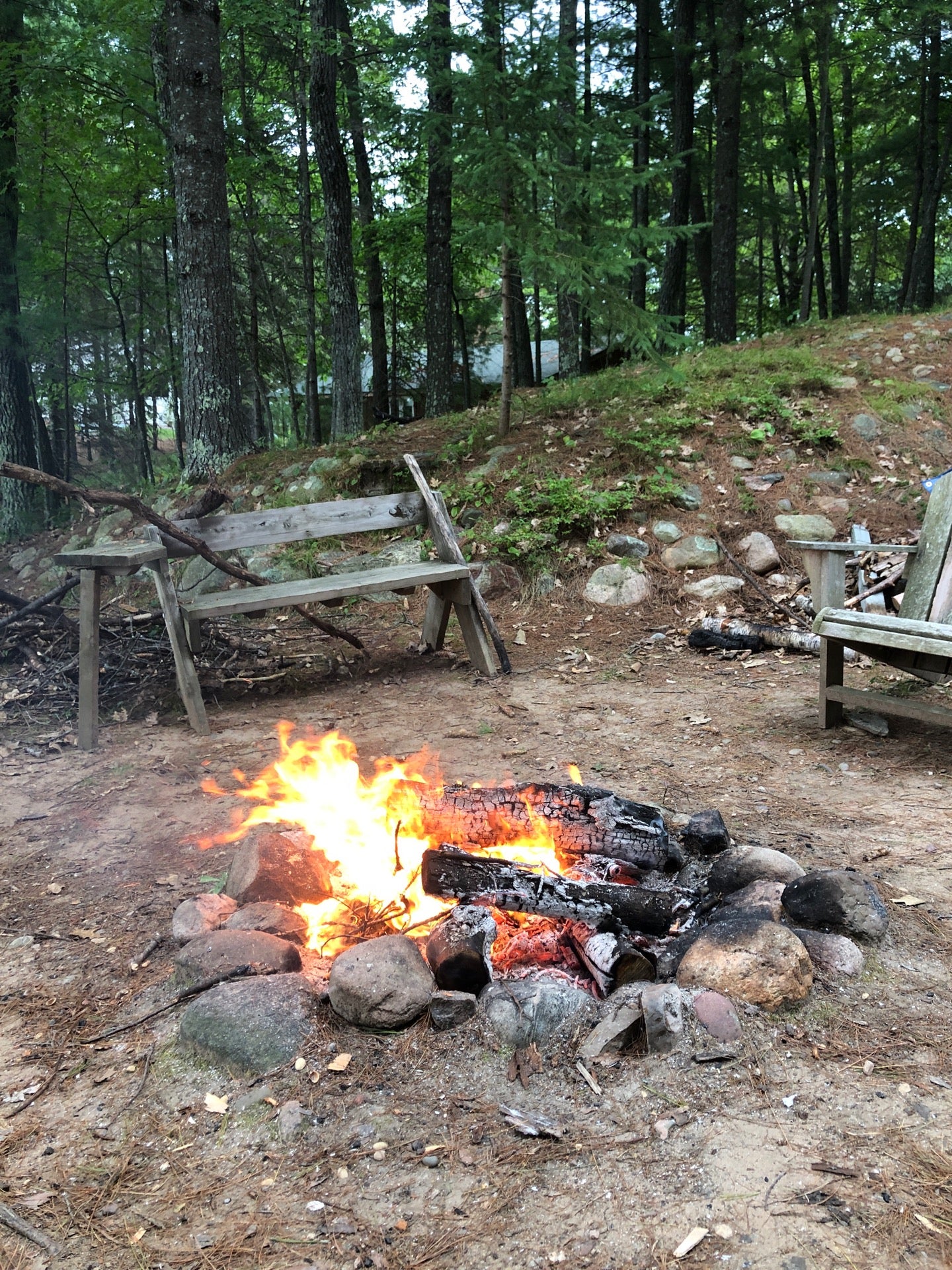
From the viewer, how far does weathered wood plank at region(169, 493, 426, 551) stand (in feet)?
17.1

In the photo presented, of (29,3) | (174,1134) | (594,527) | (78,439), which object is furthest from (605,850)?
(78,439)

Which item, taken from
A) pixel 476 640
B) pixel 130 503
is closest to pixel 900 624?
pixel 476 640

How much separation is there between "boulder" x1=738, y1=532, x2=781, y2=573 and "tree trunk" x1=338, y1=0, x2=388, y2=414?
665 centimetres

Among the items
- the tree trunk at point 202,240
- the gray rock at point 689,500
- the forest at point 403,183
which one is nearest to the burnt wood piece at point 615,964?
the gray rock at point 689,500

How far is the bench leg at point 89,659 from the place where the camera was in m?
4.45

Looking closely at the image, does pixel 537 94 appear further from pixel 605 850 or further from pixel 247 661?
pixel 605 850

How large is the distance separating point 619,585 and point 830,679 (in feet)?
8.58

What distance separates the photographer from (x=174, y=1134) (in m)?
1.81

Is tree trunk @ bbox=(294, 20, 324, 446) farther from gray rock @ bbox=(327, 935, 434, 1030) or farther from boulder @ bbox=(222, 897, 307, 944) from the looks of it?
gray rock @ bbox=(327, 935, 434, 1030)

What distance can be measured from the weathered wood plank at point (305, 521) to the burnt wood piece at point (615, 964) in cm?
372

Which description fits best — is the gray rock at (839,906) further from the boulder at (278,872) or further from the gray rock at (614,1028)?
the boulder at (278,872)

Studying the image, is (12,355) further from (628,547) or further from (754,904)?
(754,904)

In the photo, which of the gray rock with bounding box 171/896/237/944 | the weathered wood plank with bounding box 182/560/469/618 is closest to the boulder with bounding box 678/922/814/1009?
the gray rock with bounding box 171/896/237/944

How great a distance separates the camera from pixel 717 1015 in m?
1.99
